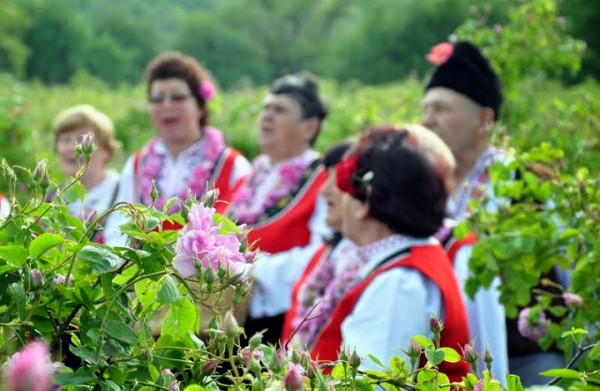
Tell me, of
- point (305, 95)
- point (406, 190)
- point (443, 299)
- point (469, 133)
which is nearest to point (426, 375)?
point (443, 299)

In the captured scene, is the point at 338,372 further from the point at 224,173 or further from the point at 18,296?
the point at 224,173

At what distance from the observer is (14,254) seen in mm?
1437

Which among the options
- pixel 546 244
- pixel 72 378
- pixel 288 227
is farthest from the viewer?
pixel 288 227

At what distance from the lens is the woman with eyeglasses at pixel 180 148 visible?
580 cm

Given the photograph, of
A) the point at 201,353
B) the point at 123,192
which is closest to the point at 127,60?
the point at 123,192

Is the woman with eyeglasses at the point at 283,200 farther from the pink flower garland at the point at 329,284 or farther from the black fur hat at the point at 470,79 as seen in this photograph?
the pink flower garland at the point at 329,284

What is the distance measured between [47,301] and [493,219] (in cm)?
184

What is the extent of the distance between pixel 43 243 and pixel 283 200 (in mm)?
3975

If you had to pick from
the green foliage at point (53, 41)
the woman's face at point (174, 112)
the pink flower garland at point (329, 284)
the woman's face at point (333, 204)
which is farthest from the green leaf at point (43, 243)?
the green foliage at point (53, 41)

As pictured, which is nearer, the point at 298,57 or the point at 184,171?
the point at 184,171

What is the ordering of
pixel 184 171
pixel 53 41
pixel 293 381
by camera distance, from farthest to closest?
pixel 53 41 → pixel 184 171 → pixel 293 381

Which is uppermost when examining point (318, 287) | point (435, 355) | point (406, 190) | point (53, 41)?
point (435, 355)

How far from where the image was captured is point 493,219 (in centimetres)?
305

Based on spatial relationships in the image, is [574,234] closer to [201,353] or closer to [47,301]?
[201,353]
